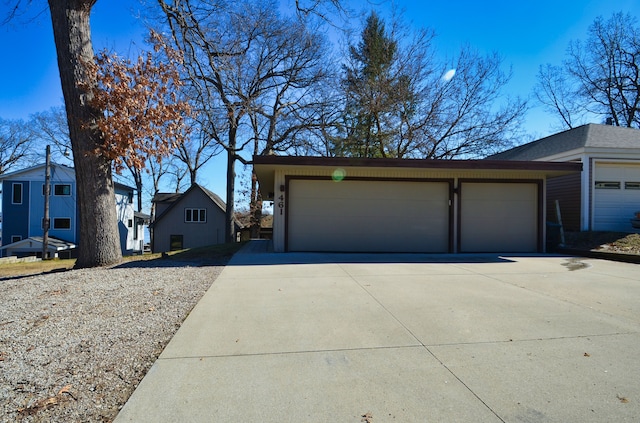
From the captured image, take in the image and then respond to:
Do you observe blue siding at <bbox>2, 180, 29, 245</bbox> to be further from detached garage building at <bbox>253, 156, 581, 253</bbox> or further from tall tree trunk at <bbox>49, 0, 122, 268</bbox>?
detached garage building at <bbox>253, 156, 581, 253</bbox>

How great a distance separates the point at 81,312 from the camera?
413 centimetres

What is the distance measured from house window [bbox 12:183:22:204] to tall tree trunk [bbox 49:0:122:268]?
24.8m

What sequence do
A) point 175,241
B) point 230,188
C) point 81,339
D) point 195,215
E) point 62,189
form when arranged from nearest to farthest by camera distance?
1. point 81,339
2. point 230,188
3. point 62,189
4. point 175,241
5. point 195,215

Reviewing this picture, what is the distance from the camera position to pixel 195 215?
91.6 feet

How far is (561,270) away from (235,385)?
7.64 meters

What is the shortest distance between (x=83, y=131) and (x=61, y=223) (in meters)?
24.2

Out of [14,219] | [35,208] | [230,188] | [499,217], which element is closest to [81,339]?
[499,217]

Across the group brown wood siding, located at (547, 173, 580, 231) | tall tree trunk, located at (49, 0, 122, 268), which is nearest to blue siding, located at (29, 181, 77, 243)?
tall tree trunk, located at (49, 0, 122, 268)

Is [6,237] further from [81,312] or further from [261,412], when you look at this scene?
[261,412]

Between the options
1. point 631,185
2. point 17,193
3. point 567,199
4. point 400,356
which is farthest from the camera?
point 17,193

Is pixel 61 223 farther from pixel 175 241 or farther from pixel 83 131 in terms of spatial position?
pixel 83 131

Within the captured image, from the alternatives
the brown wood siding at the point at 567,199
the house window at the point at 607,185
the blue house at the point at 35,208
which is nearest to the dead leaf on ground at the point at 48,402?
the brown wood siding at the point at 567,199

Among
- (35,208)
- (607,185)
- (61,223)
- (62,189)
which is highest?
(62,189)

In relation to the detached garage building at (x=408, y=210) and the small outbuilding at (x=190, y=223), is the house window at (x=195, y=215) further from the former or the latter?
the detached garage building at (x=408, y=210)
